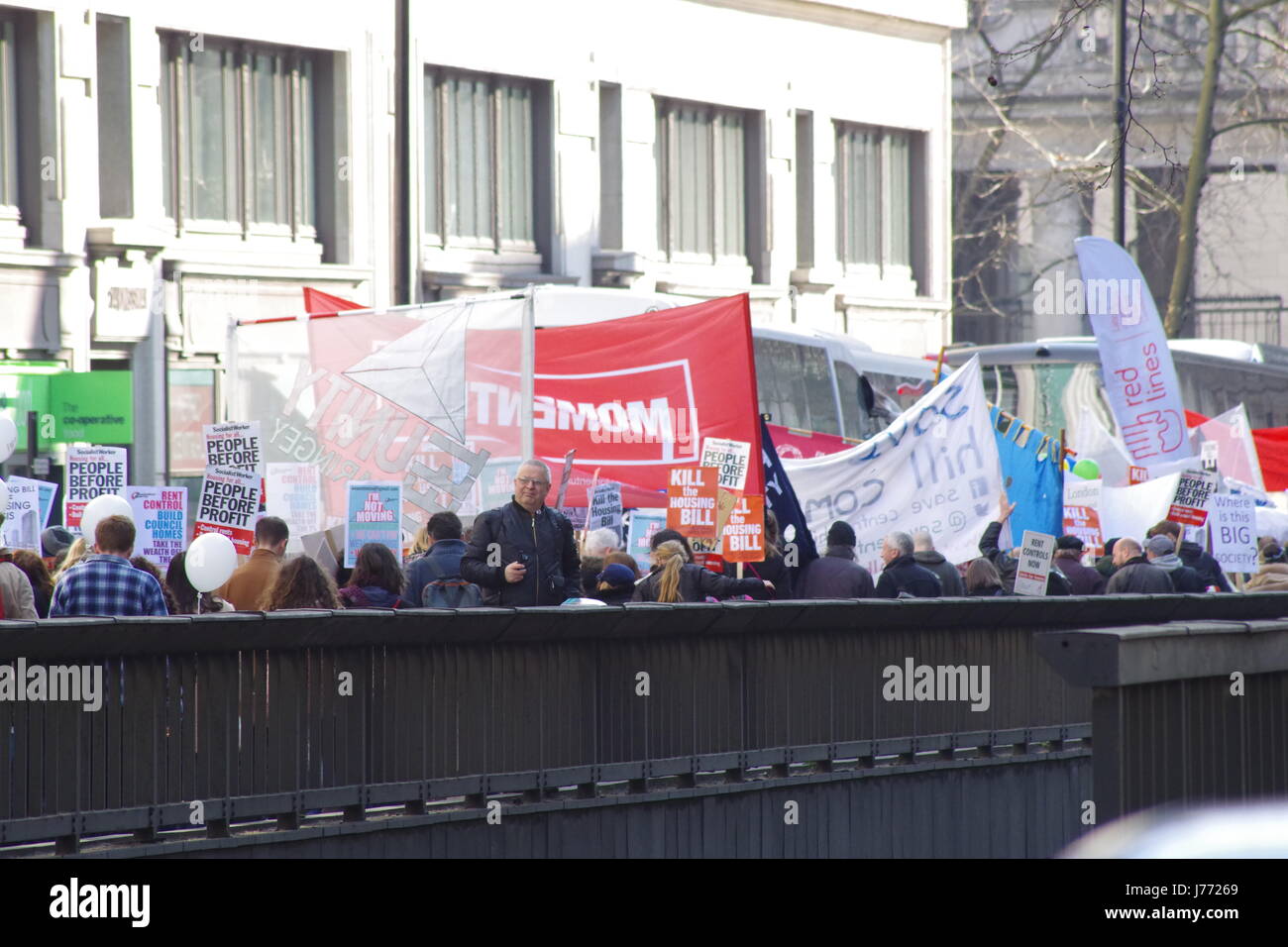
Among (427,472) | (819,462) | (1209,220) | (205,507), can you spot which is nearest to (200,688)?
(205,507)

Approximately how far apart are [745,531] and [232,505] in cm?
310

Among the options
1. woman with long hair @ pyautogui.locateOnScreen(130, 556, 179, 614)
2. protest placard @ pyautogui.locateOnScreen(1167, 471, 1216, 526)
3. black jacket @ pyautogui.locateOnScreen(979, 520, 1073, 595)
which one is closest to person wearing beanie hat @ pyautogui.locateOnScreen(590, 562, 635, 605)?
woman with long hair @ pyautogui.locateOnScreen(130, 556, 179, 614)

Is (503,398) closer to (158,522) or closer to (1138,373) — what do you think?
(158,522)

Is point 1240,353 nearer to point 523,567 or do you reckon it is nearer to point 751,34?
point 751,34

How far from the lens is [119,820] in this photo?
28.4ft

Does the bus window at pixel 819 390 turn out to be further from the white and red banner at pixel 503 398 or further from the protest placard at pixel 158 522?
the protest placard at pixel 158 522

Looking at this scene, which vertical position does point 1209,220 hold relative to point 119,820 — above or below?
above

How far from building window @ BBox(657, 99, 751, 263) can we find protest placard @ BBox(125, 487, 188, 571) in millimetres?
16990

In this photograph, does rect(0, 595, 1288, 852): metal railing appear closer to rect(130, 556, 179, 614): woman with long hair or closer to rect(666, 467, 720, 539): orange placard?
rect(130, 556, 179, 614): woman with long hair

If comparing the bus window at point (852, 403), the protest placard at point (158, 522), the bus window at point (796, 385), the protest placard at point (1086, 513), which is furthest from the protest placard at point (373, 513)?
the bus window at point (852, 403)

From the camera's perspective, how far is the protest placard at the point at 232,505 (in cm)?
1400

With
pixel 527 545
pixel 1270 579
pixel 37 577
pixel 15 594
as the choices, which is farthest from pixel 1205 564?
pixel 15 594

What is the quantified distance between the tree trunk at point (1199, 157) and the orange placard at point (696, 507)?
21.9 m

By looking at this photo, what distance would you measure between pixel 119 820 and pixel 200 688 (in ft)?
2.13
